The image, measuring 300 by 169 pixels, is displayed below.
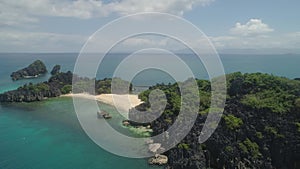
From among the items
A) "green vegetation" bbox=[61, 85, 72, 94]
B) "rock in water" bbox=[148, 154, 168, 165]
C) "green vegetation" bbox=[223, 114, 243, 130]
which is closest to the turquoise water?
"rock in water" bbox=[148, 154, 168, 165]

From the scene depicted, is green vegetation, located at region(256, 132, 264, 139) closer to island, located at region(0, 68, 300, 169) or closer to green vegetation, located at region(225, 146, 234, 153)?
island, located at region(0, 68, 300, 169)

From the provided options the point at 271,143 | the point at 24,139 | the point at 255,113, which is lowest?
the point at 24,139

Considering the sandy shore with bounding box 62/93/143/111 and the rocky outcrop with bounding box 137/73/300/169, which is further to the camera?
the sandy shore with bounding box 62/93/143/111

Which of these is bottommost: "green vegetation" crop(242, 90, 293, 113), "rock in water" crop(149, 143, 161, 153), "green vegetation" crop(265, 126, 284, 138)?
"rock in water" crop(149, 143, 161, 153)

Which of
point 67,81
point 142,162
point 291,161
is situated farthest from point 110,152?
point 67,81

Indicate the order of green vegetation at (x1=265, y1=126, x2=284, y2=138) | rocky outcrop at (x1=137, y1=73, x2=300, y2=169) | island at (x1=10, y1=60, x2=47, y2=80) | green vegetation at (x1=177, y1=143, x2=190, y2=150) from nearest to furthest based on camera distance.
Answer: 1. rocky outcrop at (x1=137, y1=73, x2=300, y2=169)
2. green vegetation at (x1=265, y1=126, x2=284, y2=138)
3. green vegetation at (x1=177, y1=143, x2=190, y2=150)
4. island at (x1=10, y1=60, x2=47, y2=80)

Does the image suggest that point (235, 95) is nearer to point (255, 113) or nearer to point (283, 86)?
point (283, 86)

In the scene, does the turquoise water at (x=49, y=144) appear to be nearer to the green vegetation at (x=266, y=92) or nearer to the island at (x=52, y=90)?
the island at (x=52, y=90)
